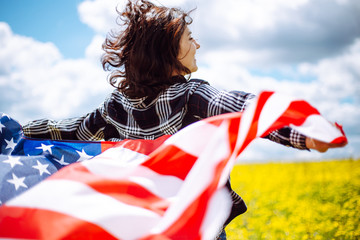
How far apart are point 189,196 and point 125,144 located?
557 mm

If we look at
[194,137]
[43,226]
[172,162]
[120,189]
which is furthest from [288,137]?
[43,226]

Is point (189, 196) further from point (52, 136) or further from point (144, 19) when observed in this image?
point (52, 136)

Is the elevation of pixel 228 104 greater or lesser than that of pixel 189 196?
greater

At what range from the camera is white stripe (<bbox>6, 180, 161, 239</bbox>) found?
1310mm

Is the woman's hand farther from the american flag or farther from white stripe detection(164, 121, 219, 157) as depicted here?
white stripe detection(164, 121, 219, 157)

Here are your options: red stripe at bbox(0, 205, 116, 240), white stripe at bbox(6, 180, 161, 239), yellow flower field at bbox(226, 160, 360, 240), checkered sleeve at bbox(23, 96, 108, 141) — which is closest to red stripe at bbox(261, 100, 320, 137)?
white stripe at bbox(6, 180, 161, 239)

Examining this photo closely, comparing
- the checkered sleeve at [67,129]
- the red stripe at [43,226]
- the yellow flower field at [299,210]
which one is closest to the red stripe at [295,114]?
the red stripe at [43,226]

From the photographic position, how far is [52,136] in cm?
224

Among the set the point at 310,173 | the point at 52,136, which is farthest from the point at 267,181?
the point at 52,136

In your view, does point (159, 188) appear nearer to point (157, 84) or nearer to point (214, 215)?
point (214, 215)

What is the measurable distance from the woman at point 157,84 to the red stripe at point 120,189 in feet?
1.40

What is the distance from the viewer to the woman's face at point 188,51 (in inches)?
74.4

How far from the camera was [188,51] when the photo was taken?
192cm

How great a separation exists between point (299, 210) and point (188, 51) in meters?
3.87
